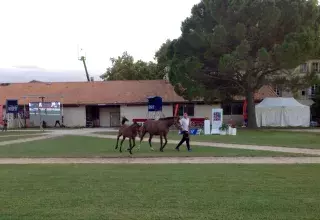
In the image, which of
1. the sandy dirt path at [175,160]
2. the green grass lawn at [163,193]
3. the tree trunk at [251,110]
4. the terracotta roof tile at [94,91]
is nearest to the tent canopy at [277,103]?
the tree trunk at [251,110]

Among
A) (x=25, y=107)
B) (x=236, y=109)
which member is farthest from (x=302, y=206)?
(x=25, y=107)

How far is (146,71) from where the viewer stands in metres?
65.7

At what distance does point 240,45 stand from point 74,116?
75.8 feet

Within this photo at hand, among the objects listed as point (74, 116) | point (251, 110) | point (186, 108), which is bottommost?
point (74, 116)

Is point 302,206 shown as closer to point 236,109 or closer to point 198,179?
point 198,179

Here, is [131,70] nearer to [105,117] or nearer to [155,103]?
[105,117]

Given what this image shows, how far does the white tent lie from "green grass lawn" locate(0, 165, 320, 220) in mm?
31274

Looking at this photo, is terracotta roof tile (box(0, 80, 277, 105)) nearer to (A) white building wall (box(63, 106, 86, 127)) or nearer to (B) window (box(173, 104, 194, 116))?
(A) white building wall (box(63, 106, 86, 127))

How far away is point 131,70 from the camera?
64.6 meters

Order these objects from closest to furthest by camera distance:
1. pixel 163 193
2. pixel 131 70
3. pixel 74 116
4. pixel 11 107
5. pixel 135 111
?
pixel 163 193 → pixel 11 107 → pixel 135 111 → pixel 74 116 → pixel 131 70

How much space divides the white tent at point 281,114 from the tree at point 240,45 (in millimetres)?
4266

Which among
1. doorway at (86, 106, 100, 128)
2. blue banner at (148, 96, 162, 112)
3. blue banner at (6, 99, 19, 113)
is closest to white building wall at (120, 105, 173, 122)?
doorway at (86, 106, 100, 128)

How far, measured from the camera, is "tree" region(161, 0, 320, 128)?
1344 inches

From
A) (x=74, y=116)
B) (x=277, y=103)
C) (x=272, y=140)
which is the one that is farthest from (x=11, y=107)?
(x=272, y=140)
